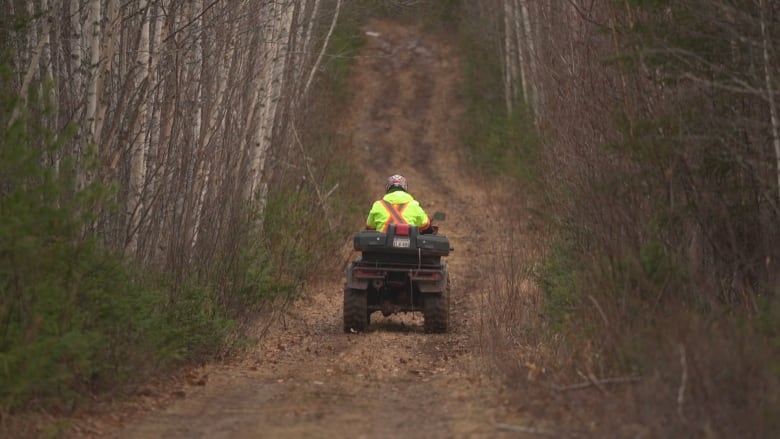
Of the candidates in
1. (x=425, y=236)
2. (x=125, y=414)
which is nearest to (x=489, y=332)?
(x=425, y=236)

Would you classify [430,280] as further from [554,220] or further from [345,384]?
[345,384]

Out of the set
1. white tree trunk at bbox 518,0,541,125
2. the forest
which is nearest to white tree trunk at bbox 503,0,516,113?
white tree trunk at bbox 518,0,541,125

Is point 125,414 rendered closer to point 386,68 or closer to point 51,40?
point 51,40

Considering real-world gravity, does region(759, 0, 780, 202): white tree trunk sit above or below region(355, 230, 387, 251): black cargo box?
above

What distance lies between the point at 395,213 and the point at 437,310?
1.27 meters

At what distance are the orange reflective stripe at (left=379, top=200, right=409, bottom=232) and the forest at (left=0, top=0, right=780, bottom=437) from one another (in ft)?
4.71

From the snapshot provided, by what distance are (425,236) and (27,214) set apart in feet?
21.2

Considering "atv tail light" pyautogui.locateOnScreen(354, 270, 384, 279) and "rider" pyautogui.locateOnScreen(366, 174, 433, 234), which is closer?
"atv tail light" pyautogui.locateOnScreen(354, 270, 384, 279)

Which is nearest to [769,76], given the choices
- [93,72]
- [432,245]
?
[432,245]

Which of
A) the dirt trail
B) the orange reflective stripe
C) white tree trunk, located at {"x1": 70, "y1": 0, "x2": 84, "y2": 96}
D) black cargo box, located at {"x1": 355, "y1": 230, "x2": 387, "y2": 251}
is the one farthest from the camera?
the orange reflective stripe

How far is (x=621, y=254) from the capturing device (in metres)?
9.66

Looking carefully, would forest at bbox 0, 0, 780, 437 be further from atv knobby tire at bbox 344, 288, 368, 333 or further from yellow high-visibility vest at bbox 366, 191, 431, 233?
yellow high-visibility vest at bbox 366, 191, 431, 233

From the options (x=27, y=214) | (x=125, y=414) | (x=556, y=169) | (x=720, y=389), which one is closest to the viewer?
(x=720, y=389)

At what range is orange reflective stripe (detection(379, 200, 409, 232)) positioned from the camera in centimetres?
1448
